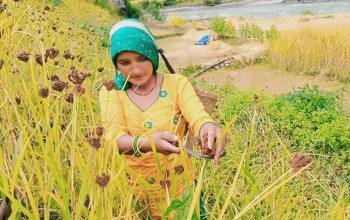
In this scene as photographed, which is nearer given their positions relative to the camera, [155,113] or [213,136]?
[213,136]

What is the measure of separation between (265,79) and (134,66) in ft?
21.5

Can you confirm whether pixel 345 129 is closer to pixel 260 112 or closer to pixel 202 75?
pixel 260 112

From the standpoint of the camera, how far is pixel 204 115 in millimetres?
1179

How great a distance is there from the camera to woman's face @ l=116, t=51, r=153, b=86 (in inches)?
48.4

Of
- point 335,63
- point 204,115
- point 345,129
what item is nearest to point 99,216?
point 204,115

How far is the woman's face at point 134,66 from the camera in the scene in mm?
1229

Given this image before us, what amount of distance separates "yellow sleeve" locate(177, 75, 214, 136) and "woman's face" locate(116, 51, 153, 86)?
7.3 inches

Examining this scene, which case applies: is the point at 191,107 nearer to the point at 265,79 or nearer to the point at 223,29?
the point at 265,79

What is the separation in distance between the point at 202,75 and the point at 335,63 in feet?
10.8

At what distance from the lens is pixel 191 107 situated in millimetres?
1255

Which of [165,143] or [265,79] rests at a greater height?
[165,143]

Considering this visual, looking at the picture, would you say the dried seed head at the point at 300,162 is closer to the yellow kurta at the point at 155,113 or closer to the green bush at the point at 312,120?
the yellow kurta at the point at 155,113

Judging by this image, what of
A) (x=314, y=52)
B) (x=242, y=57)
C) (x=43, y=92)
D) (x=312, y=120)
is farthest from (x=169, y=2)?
(x=43, y=92)

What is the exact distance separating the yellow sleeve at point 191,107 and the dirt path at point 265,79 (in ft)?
15.4
